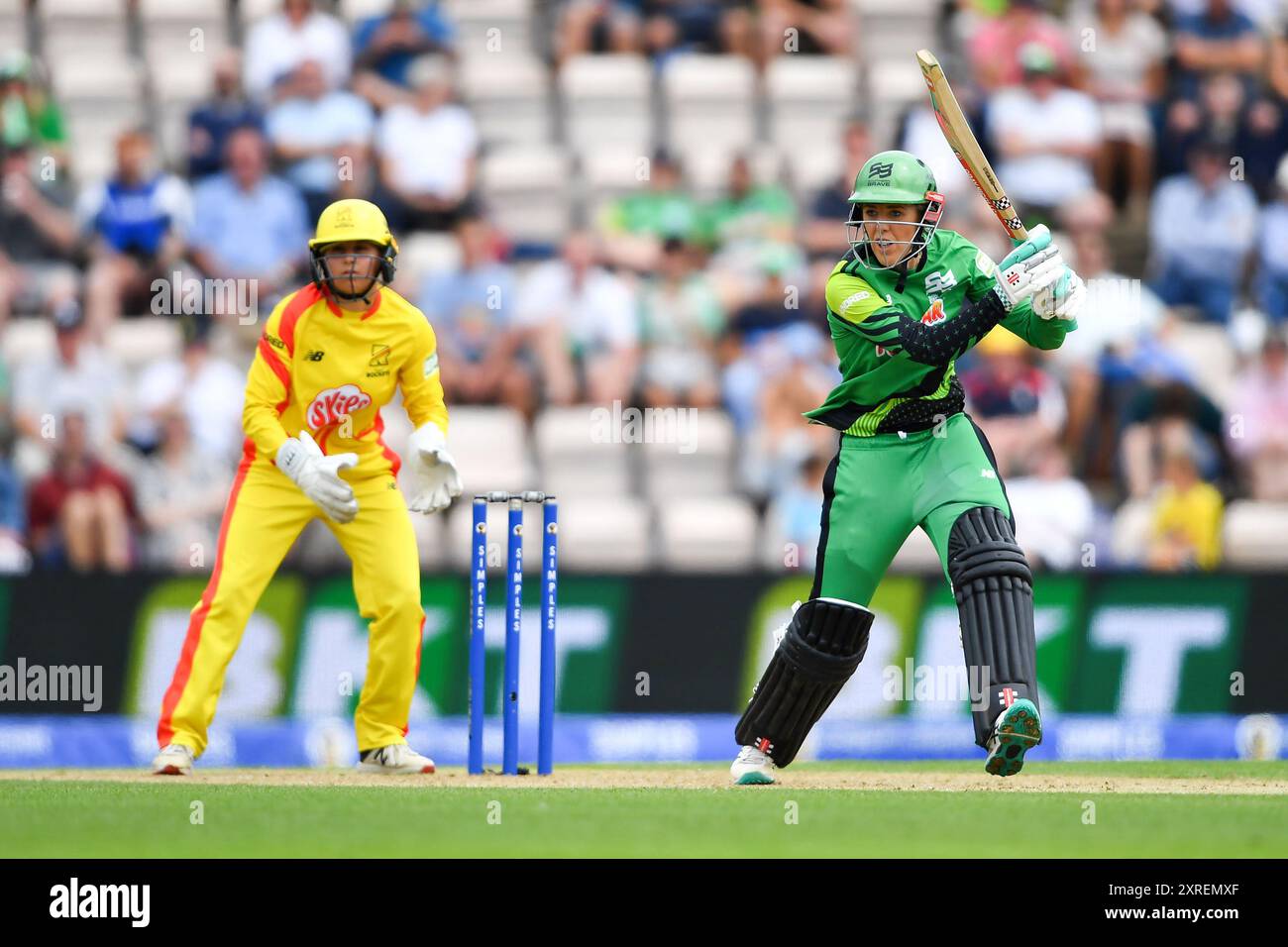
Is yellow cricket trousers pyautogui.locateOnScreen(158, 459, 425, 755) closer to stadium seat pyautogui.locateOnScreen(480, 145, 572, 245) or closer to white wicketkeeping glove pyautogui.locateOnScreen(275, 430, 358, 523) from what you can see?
white wicketkeeping glove pyautogui.locateOnScreen(275, 430, 358, 523)

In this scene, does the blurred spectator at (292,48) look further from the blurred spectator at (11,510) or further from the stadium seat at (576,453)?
the blurred spectator at (11,510)

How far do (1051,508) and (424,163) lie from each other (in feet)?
15.0

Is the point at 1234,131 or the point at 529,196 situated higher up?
the point at 1234,131

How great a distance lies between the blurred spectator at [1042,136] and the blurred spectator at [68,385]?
5606 millimetres

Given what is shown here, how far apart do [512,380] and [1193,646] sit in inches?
169

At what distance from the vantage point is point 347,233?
8.66 metres

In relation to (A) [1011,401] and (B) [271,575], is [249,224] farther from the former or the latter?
(B) [271,575]

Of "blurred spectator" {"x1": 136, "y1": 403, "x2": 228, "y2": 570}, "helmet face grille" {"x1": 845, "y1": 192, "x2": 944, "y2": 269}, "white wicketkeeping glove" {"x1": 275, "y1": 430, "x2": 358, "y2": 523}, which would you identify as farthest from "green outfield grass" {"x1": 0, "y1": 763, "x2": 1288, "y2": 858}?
"blurred spectator" {"x1": 136, "y1": 403, "x2": 228, "y2": 570}

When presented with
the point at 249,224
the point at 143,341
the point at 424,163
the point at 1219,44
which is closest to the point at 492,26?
the point at 424,163

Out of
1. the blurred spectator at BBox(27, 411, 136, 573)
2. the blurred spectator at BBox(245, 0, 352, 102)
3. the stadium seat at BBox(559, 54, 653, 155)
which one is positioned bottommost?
the blurred spectator at BBox(27, 411, 136, 573)

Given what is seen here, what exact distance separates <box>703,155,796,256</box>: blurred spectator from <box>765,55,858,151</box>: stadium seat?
3.38 ft

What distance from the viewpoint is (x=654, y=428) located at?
13.0m

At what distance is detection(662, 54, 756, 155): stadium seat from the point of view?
48.8 feet

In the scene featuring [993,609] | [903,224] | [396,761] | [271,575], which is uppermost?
[903,224]
